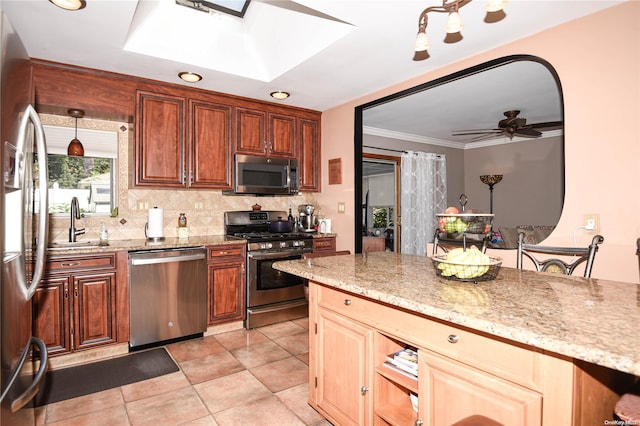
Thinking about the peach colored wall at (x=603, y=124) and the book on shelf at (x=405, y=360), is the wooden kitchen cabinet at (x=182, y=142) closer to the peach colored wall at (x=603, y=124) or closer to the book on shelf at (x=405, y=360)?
the book on shelf at (x=405, y=360)

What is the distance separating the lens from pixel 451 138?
6.36 metres

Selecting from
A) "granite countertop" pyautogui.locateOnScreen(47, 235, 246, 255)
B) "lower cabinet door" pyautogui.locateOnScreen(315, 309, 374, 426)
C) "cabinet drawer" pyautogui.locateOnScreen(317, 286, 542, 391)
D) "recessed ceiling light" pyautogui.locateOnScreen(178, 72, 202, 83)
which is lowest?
"lower cabinet door" pyautogui.locateOnScreen(315, 309, 374, 426)

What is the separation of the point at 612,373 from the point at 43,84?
396 cm

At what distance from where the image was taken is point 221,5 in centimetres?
281

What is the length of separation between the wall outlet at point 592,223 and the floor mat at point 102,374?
3047 mm

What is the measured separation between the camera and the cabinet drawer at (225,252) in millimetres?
3371

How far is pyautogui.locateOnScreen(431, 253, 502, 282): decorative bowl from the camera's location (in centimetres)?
148

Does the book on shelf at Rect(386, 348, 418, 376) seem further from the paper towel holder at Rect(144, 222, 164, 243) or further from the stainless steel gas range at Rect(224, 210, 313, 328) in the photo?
the paper towel holder at Rect(144, 222, 164, 243)

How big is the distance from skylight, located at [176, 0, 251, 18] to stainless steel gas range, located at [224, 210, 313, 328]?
80.4 inches

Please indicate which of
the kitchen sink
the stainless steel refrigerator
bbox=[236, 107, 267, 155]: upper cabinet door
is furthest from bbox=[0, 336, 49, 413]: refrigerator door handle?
bbox=[236, 107, 267, 155]: upper cabinet door

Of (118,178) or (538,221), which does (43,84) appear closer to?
(118,178)

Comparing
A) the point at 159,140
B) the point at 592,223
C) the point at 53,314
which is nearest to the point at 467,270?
the point at 592,223

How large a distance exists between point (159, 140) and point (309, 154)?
1.74 meters

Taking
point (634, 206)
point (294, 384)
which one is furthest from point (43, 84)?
point (634, 206)
